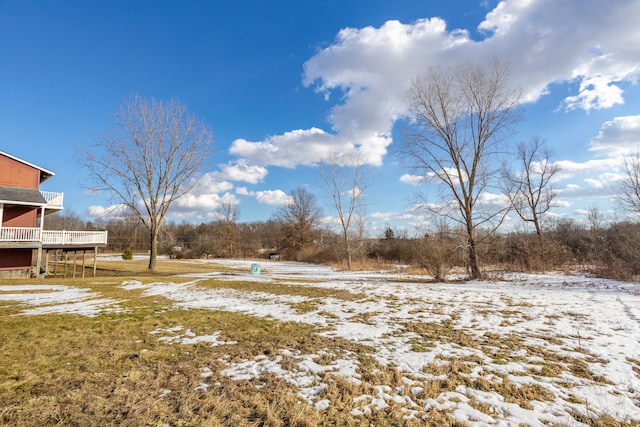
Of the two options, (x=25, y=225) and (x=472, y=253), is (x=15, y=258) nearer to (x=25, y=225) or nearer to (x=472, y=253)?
(x=25, y=225)

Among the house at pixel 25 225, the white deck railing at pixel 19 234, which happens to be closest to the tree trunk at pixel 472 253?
the house at pixel 25 225

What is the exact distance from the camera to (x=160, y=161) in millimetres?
20109

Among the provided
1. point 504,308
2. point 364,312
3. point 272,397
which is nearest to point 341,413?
point 272,397

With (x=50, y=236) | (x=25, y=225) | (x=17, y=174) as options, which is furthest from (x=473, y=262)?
(x=17, y=174)

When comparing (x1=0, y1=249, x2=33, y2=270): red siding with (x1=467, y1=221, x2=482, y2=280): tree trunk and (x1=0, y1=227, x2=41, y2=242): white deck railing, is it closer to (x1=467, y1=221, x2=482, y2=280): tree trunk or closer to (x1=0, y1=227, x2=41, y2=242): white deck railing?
(x1=0, y1=227, x2=41, y2=242): white deck railing

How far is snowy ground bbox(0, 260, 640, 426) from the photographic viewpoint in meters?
2.82

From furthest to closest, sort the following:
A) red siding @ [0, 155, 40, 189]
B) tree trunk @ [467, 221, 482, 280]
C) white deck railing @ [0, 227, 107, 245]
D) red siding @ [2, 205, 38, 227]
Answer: red siding @ [2, 205, 38, 227]
red siding @ [0, 155, 40, 189]
white deck railing @ [0, 227, 107, 245]
tree trunk @ [467, 221, 482, 280]

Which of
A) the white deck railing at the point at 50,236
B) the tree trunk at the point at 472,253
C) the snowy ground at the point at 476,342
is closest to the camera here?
the snowy ground at the point at 476,342

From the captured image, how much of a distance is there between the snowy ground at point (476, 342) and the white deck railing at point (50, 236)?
8492 mm

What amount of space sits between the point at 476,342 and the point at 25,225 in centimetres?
2457

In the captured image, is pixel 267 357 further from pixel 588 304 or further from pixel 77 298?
pixel 588 304

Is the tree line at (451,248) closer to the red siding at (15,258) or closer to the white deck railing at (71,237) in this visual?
the white deck railing at (71,237)

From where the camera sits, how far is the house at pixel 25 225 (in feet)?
52.2

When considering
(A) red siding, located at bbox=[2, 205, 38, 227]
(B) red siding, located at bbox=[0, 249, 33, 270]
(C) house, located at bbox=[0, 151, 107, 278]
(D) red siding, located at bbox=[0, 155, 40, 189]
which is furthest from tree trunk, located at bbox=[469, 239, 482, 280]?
(D) red siding, located at bbox=[0, 155, 40, 189]
